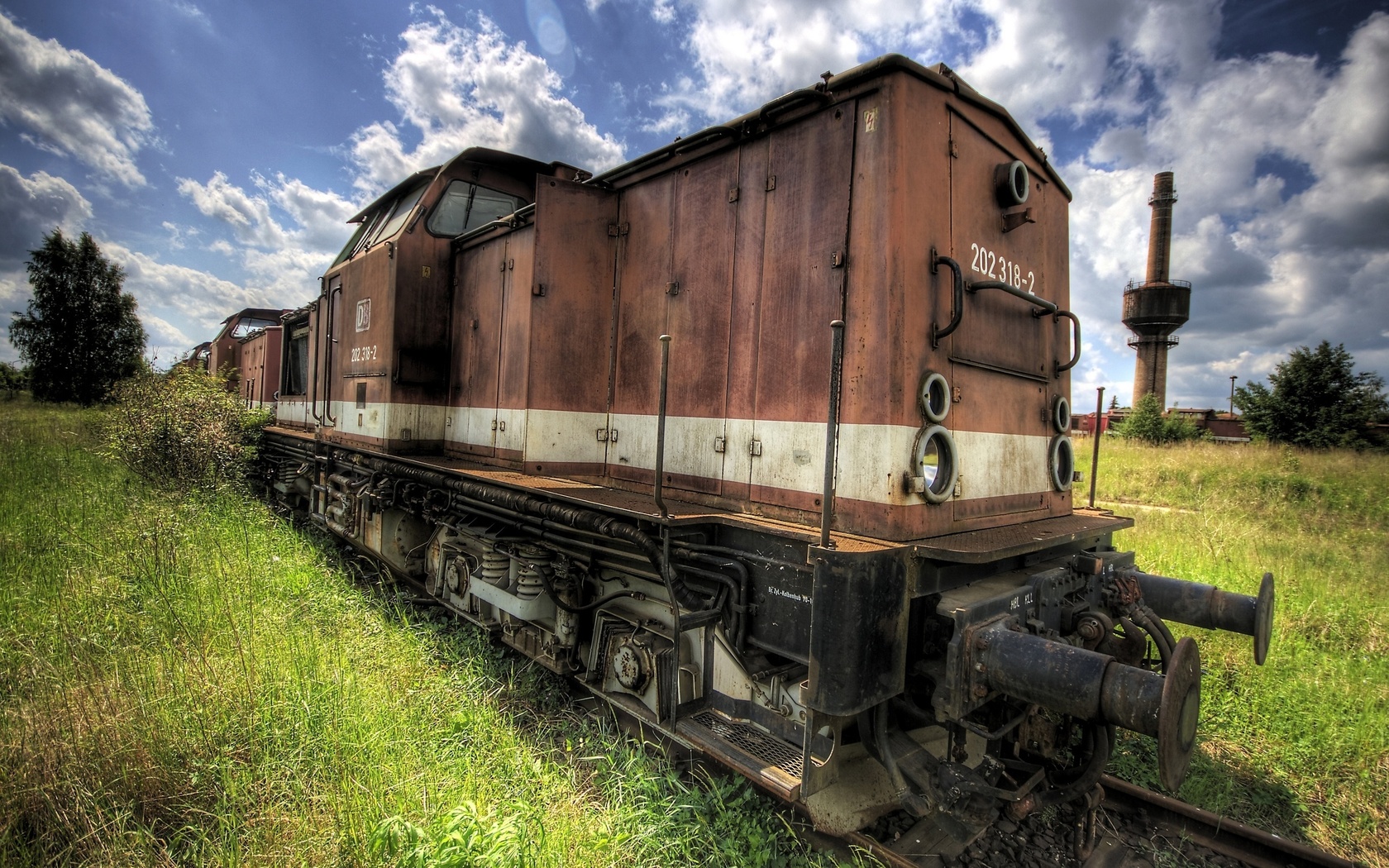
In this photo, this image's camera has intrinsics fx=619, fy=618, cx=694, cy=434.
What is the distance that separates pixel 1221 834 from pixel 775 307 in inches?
139

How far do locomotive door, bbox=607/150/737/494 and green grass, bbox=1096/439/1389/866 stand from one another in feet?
10.9

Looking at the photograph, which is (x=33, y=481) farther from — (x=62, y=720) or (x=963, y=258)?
(x=963, y=258)

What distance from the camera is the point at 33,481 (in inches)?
317

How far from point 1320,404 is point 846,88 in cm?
2390

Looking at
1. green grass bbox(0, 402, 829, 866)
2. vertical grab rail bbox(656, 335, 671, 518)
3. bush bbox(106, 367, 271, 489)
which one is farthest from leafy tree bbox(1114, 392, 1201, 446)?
bush bbox(106, 367, 271, 489)

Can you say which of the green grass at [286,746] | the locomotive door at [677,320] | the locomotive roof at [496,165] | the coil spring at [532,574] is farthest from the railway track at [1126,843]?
the locomotive roof at [496,165]

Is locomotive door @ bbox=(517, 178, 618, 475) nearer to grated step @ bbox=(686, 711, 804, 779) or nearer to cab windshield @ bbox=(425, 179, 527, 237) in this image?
grated step @ bbox=(686, 711, 804, 779)

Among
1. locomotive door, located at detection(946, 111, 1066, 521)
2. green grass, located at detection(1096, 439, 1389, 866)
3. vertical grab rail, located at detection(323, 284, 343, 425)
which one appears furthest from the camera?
vertical grab rail, located at detection(323, 284, 343, 425)

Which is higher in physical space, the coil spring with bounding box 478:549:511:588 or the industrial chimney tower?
the industrial chimney tower

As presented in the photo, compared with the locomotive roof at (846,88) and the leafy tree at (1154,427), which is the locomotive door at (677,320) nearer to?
the locomotive roof at (846,88)

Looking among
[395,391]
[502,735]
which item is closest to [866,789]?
[502,735]

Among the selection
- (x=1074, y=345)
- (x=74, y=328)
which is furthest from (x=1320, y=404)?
(x=74, y=328)

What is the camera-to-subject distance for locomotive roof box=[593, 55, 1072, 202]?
9.10 ft

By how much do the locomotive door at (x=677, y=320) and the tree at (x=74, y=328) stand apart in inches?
1115
